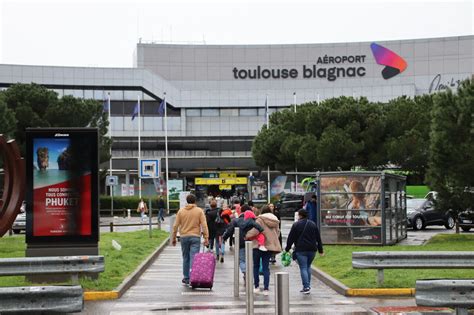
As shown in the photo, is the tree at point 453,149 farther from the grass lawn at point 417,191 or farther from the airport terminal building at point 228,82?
the airport terminal building at point 228,82

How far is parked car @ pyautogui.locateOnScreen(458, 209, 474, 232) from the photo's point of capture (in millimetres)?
26144

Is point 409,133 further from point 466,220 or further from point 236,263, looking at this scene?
point 236,263

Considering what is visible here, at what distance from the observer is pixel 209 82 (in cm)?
10081

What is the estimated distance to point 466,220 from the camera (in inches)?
1262

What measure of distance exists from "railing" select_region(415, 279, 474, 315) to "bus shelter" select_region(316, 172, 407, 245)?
15118 millimetres

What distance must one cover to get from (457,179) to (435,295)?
16.6 metres

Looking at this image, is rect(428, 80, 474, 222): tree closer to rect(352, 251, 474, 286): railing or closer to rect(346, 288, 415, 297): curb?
rect(352, 251, 474, 286): railing

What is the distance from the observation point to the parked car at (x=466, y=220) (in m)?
26.1

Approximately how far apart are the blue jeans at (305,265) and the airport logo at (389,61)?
87717 mm

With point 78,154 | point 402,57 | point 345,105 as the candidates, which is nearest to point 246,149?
point 402,57

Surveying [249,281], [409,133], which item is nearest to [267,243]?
[249,281]

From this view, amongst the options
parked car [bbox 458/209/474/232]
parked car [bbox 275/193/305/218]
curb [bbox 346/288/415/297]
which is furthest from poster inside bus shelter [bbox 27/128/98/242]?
parked car [bbox 275/193/305/218]

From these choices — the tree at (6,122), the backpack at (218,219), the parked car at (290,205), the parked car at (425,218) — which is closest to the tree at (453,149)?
the backpack at (218,219)

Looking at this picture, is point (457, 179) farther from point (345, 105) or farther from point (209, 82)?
point (209, 82)
